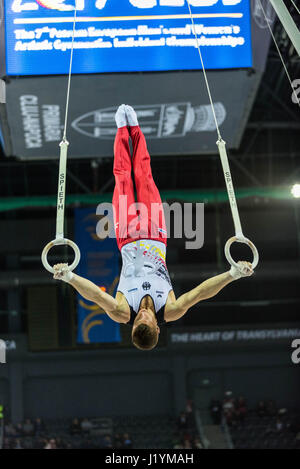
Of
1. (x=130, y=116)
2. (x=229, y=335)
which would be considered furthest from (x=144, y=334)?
(x=229, y=335)

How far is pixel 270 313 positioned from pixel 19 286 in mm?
7503

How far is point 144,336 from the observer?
4887 millimetres

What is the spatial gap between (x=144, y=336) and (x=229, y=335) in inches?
539

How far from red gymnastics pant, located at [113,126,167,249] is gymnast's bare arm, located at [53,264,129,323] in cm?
84

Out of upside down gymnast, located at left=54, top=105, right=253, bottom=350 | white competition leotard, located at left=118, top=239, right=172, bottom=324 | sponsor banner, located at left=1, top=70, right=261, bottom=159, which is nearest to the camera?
upside down gymnast, located at left=54, top=105, right=253, bottom=350

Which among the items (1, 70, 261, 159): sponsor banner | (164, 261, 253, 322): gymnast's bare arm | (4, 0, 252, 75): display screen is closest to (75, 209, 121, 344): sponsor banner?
(1, 70, 261, 159): sponsor banner

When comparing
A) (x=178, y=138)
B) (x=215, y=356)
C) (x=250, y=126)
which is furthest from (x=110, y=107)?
(x=215, y=356)

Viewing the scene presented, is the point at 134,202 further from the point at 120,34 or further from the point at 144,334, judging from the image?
the point at 120,34

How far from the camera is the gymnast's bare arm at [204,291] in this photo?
482 centimetres

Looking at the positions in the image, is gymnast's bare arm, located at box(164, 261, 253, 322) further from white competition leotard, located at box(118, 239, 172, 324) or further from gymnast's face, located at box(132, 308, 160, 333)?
gymnast's face, located at box(132, 308, 160, 333)

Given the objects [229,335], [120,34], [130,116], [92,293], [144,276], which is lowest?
[92,293]

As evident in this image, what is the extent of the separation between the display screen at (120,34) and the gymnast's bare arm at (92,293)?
11.3 feet

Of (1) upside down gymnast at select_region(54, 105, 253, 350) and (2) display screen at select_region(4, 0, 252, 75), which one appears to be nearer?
(1) upside down gymnast at select_region(54, 105, 253, 350)

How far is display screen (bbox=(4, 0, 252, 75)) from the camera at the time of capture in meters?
7.50
